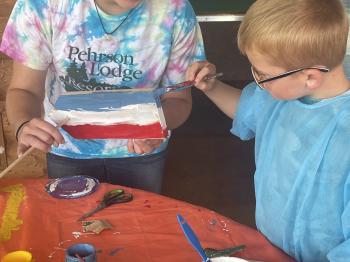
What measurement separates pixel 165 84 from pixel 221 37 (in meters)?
1.88

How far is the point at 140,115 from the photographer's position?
129 centimetres

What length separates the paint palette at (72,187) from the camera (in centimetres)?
141

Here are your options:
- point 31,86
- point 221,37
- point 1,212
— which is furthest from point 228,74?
point 1,212

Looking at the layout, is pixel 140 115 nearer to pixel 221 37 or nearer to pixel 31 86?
pixel 31 86

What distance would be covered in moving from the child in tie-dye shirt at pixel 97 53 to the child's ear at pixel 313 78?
49 centimetres

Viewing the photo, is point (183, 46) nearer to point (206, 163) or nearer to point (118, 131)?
point (118, 131)

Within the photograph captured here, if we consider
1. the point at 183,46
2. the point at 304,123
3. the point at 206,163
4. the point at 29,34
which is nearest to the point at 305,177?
the point at 304,123

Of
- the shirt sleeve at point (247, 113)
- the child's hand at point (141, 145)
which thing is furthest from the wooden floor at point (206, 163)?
the shirt sleeve at point (247, 113)

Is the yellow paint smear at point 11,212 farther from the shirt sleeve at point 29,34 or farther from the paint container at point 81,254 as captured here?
the shirt sleeve at point 29,34

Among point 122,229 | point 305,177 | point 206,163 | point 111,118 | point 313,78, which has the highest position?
point 313,78

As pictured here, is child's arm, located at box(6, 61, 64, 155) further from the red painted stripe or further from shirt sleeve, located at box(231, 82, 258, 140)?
shirt sleeve, located at box(231, 82, 258, 140)

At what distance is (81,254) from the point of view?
104 centimetres

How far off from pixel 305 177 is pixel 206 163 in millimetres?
1991

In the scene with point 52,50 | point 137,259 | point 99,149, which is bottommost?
point 137,259
